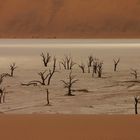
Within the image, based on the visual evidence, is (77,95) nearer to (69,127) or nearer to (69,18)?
(69,127)

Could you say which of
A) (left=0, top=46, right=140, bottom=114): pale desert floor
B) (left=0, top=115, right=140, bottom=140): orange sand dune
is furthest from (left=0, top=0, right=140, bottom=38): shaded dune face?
(left=0, top=115, right=140, bottom=140): orange sand dune

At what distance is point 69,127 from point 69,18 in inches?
2289

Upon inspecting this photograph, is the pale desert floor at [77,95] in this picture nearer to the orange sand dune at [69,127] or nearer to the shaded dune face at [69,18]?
the orange sand dune at [69,127]

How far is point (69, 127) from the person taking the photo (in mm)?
5926

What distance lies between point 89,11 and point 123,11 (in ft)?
13.2

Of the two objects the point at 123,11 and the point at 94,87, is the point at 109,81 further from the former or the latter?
the point at 123,11

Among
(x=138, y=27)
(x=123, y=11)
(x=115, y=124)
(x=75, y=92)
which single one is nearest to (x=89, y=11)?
(x=123, y=11)

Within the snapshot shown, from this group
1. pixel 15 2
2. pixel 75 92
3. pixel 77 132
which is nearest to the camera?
pixel 77 132

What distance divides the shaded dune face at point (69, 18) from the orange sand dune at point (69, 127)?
163 feet

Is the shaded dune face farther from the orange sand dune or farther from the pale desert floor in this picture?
the orange sand dune

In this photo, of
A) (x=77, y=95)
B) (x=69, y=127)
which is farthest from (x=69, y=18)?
(x=69, y=127)

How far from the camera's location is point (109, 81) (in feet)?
40.9

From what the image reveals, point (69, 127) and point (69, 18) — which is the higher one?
point (69, 18)

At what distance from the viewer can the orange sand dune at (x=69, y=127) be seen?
5.38m
